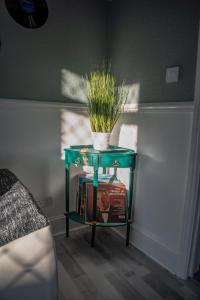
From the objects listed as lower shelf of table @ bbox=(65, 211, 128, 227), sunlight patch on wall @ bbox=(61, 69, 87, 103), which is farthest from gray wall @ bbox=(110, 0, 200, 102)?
lower shelf of table @ bbox=(65, 211, 128, 227)

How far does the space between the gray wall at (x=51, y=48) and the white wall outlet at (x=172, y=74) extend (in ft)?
2.64

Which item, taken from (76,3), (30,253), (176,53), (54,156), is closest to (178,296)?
(30,253)

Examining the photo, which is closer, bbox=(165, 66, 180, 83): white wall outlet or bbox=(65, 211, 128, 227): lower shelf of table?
bbox=(165, 66, 180, 83): white wall outlet

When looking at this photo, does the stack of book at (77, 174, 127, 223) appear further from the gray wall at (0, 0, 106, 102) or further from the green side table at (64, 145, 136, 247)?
the gray wall at (0, 0, 106, 102)

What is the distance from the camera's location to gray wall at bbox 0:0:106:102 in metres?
1.59

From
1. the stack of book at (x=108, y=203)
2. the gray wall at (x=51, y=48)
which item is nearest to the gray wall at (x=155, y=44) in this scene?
the gray wall at (x=51, y=48)

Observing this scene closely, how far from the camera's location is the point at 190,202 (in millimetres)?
1410

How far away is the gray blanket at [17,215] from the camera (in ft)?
2.72

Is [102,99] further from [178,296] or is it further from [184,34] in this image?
[178,296]

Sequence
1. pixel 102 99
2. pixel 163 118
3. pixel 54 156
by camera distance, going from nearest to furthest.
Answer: pixel 163 118
pixel 102 99
pixel 54 156

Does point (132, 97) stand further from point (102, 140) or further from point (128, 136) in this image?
point (102, 140)

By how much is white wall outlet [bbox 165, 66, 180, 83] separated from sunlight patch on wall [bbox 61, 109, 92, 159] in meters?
0.85

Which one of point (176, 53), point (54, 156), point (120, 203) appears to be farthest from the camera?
point (54, 156)

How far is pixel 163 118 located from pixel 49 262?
4.01 feet
